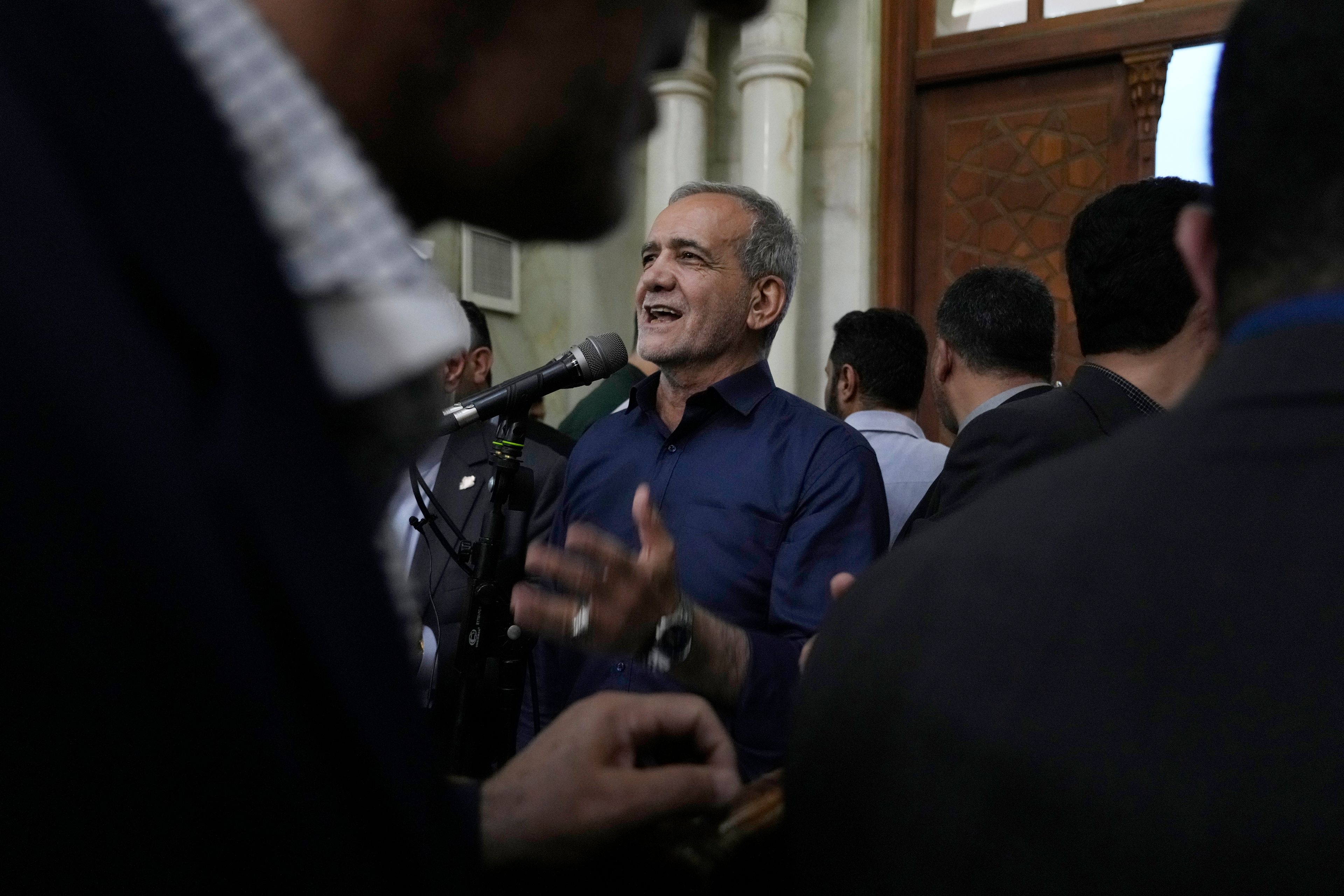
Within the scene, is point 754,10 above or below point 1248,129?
above

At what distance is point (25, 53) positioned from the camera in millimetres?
366

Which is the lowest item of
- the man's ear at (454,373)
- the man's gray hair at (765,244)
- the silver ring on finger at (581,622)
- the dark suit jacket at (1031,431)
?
the silver ring on finger at (581,622)

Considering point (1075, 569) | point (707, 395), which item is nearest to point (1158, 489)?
point (1075, 569)

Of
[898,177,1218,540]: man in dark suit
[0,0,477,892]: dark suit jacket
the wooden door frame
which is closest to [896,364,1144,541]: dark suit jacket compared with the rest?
[898,177,1218,540]: man in dark suit

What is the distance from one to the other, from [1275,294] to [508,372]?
4924 millimetres

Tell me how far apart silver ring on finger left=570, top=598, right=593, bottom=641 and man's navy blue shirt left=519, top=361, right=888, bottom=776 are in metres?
0.45

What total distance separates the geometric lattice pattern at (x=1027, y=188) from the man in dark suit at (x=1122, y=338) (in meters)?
3.20

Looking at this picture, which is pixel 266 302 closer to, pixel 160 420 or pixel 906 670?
pixel 160 420

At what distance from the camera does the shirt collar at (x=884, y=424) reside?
11.1 feet

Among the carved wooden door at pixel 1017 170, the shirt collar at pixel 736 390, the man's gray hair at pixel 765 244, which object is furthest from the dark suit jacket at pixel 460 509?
the carved wooden door at pixel 1017 170

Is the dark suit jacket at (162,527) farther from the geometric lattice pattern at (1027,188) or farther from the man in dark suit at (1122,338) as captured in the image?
the geometric lattice pattern at (1027,188)

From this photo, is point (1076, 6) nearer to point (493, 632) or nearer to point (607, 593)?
point (493, 632)

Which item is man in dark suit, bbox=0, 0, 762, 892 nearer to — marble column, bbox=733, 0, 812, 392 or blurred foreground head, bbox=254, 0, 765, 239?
blurred foreground head, bbox=254, 0, 765, 239

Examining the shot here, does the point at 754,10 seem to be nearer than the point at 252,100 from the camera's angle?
No
